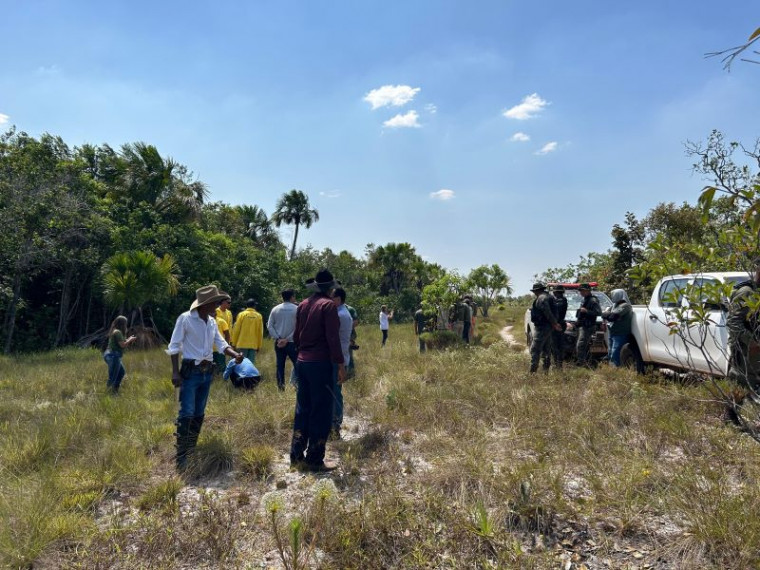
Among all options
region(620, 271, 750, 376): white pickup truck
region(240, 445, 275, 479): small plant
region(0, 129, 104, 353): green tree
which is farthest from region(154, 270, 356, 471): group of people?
region(0, 129, 104, 353): green tree

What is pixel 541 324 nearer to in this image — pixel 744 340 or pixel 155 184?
pixel 744 340

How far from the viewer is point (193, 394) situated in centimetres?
459

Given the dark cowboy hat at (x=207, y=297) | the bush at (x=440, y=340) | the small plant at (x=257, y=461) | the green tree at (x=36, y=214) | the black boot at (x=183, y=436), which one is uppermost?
the green tree at (x=36, y=214)

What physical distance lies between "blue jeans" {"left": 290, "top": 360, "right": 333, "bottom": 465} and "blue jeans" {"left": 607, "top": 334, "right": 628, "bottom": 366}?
17.9 feet

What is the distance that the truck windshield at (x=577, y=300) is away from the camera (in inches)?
393

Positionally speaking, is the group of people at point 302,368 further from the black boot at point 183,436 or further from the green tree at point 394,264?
the green tree at point 394,264

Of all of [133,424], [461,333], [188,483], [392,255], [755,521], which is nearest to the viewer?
[755,521]

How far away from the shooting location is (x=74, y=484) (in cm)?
382

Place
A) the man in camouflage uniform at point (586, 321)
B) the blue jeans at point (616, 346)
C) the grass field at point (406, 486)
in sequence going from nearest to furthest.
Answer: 1. the grass field at point (406, 486)
2. the blue jeans at point (616, 346)
3. the man in camouflage uniform at point (586, 321)

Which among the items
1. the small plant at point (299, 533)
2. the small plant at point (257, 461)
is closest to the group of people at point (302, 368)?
the small plant at point (257, 461)

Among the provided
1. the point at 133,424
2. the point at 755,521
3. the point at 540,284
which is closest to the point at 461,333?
the point at 540,284

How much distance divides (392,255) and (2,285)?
81.8 feet

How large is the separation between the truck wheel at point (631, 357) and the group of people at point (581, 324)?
0.26 ft

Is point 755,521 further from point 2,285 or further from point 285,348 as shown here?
point 2,285
